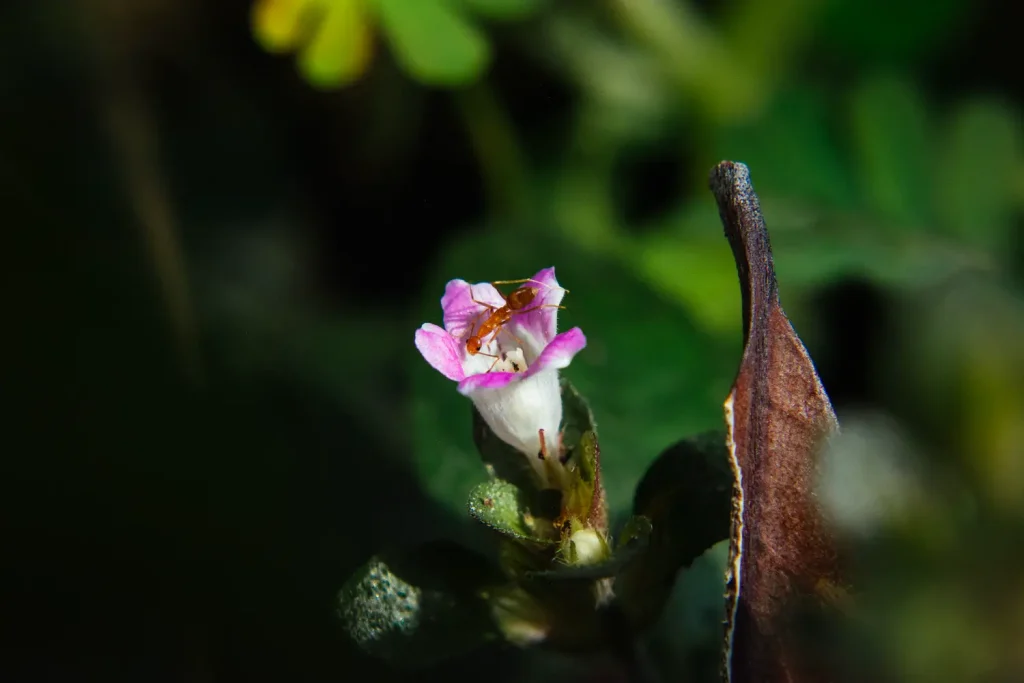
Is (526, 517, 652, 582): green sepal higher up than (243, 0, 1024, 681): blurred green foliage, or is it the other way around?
(243, 0, 1024, 681): blurred green foliage

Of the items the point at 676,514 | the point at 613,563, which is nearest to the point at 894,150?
the point at 676,514

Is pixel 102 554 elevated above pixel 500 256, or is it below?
below

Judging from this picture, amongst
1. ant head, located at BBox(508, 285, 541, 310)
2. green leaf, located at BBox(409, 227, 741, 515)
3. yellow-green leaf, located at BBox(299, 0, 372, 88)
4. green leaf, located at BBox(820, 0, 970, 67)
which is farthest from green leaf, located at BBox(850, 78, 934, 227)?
ant head, located at BBox(508, 285, 541, 310)

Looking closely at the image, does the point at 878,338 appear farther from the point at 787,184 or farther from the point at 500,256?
the point at 500,256

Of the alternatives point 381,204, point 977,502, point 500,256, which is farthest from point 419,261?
point 977,502

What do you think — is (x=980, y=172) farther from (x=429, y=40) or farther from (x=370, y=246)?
(x=370, y=246)

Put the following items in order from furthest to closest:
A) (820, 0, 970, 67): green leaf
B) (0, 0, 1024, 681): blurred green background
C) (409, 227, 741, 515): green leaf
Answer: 1. (820, 0, 970, 67): green leaf
2. (0, 0, 1024, 681): blurred green background
3. (409, 227, 741, 515): green leaf

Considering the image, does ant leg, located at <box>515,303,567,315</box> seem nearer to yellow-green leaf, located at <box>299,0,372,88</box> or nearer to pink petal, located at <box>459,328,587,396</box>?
pink petal, located at <box>459,328,587,396</box>
